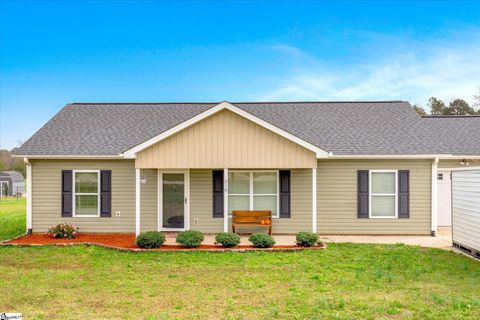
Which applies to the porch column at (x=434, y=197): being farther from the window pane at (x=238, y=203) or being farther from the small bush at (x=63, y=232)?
the small bush at (x=63, y=232)

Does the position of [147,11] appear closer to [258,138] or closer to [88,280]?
[258,138]

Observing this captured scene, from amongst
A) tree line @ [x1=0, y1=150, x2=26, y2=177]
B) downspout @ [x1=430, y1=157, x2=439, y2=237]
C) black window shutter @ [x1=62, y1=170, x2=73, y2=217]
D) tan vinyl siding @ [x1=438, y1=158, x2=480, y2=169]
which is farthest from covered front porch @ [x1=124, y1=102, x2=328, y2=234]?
tree line @ [x1=0, y1=150, x2=26, y2=177]

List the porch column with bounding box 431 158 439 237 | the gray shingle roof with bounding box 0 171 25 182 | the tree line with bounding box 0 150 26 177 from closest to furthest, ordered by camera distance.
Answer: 1. the porch column with bounding box 431 158 439 237
2. the gray shingle roof with bounding box 0 171 25 182
3. the tree line with bounding box 0 150 26 177

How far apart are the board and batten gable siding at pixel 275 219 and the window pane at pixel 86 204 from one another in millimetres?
3552

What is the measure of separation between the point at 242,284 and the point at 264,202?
253 inches

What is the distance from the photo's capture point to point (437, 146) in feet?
45.6

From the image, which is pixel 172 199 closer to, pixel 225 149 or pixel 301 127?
pixel 225 149

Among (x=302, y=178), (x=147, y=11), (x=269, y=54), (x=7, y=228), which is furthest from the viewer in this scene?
(x=269, y=54)

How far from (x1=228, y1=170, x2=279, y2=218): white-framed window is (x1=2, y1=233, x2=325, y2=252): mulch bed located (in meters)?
2.57

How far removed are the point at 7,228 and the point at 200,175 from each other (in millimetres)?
8974

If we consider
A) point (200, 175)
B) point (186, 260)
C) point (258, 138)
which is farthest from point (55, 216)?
point (258, 138)

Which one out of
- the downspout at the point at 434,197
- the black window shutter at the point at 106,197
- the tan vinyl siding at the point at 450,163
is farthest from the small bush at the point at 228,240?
the tan vinyl siding at the point at 450,163

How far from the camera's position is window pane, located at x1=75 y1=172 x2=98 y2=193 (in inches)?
555

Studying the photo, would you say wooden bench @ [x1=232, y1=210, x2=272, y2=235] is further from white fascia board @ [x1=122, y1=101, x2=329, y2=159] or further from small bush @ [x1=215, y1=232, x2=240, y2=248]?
white fascia board @ [x1=122, y1=101, x2=329, y2=159]
